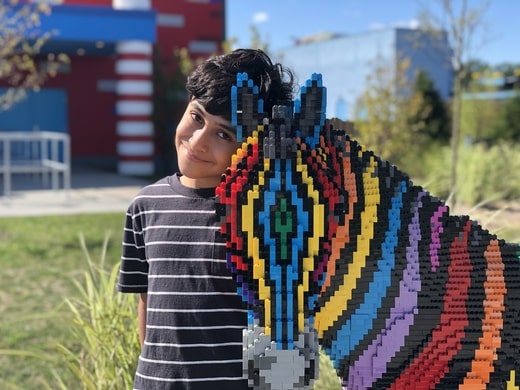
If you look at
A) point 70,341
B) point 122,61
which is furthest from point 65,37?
point 70,341

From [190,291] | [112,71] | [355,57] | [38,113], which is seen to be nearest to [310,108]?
[190,291]

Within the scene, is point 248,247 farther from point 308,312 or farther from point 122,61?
point 122,61

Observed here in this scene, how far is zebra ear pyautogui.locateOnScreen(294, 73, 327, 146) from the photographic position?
1.10 m

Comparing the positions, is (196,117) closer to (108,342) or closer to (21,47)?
(108,342)

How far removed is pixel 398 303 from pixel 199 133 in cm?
Result: 53

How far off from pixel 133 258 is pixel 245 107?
772 mm

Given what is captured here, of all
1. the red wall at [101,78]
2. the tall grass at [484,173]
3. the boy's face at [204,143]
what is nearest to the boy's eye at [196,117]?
the boy's face at [204,143]

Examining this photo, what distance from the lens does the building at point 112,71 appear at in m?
13.5

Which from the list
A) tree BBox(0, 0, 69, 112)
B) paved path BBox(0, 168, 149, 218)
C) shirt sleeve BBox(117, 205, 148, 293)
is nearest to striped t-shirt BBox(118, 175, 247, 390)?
shirt sleeve BBox(117, 205, 148, 293)

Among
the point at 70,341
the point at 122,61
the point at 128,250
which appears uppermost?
the point at 122,61

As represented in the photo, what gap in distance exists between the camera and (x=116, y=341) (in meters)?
2.71

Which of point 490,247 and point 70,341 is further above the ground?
point 490,247

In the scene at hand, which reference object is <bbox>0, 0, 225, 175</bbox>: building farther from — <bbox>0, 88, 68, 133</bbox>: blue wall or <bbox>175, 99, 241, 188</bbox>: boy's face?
<bbox>175, 99, 241, 188</bbox>: boy's face

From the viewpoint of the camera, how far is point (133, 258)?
1751mm
